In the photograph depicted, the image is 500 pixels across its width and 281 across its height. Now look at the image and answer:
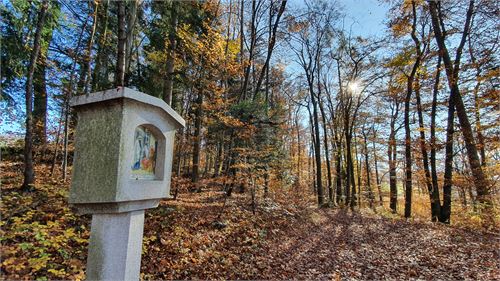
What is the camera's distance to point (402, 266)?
5188mm

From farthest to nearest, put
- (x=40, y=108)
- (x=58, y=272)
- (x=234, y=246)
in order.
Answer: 1. (x=40, y=108)
2. (x=234, y=246)
3. (x=58, y=272)

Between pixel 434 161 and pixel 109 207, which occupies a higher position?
pixel 434 161

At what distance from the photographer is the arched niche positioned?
2438 millimetres

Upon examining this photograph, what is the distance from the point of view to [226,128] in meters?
8.14

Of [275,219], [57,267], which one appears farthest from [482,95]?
[57,267]

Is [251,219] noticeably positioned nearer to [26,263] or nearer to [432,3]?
[26,263]

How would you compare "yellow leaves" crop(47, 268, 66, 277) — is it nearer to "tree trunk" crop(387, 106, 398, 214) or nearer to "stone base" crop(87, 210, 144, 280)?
"stone base" crop(87, 210, 144, 280)

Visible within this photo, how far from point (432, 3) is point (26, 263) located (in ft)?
43.8

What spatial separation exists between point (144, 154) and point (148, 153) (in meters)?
0.07

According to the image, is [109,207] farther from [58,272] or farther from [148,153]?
[58,272]

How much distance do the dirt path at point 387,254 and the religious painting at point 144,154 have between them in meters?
3.42

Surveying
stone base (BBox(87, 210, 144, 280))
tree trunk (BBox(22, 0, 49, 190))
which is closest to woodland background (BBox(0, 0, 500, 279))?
tree trunk (BBox(22, 0, 49, 190))

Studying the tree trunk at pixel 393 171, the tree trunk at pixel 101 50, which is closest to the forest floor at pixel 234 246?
the tree trunk at pixel 101 50

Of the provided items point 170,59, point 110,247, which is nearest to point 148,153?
point 110,247
